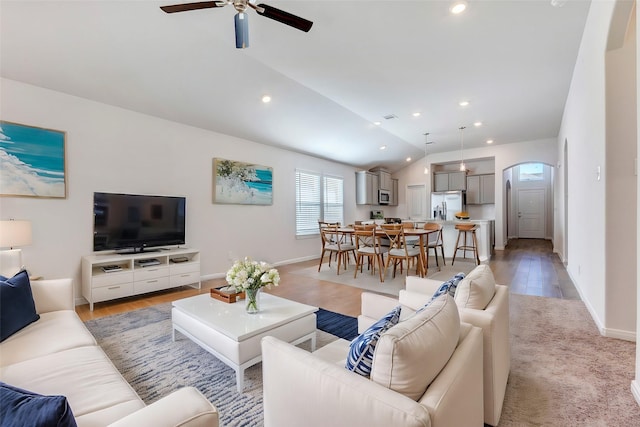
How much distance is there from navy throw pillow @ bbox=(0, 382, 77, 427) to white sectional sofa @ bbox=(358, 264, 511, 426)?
5.12ft

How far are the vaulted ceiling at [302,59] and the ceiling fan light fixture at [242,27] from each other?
0.58 meters

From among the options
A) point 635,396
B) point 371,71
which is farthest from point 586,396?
point 371,71

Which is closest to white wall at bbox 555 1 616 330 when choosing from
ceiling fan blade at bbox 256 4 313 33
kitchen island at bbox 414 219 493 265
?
kitchen island at bbox 414 219 493 265

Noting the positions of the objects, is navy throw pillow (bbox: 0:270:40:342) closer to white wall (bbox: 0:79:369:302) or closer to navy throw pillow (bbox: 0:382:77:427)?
navy throw pillow (bbox: 0:382:77:427)

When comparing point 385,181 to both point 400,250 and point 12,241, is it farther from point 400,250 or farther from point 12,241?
point 12,241

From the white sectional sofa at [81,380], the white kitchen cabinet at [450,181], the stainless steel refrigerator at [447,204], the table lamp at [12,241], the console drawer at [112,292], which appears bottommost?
the console drawer at [112,292]

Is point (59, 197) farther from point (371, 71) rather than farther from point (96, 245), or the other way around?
point (371, 71)

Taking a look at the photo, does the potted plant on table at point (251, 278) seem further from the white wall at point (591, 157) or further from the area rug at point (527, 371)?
the white wall at point (591, 157)

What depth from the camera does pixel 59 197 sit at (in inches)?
134

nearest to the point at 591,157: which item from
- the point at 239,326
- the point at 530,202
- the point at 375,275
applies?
the point at 375,275

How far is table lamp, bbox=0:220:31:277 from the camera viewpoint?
2.41m

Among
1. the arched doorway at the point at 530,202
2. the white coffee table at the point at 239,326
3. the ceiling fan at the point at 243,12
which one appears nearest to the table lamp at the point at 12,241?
the white coffee table at the point at 239,326

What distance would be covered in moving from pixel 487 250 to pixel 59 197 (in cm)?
750

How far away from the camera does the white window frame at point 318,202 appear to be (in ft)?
22.2
